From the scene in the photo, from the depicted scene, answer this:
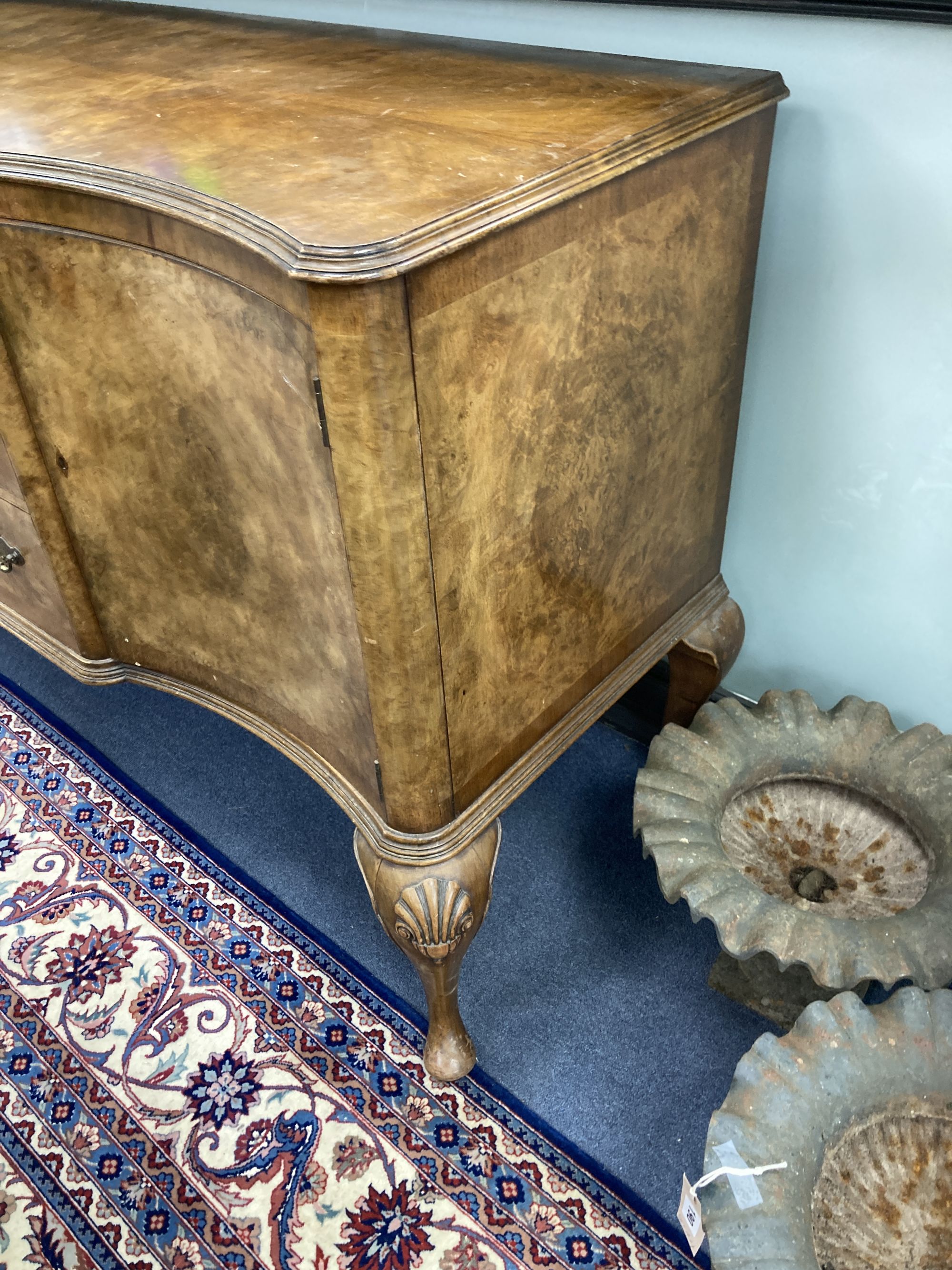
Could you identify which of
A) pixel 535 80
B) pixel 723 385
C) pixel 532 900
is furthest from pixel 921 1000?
pixel 535 80

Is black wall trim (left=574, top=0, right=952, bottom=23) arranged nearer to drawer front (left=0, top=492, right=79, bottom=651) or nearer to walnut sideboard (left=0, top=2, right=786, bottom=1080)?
walnut sideboard (left=0, top=2, right=786, bottom=1080)

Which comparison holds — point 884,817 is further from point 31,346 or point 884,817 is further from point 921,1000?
point 31,346

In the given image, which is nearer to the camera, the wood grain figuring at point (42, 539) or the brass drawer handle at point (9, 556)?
the wood grain figuring at point (42, 539)

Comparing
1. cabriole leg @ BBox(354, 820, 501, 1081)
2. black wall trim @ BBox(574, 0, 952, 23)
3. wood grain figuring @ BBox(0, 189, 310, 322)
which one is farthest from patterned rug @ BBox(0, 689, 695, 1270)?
black wall trim @ BBox(574, 0, 952, 23)

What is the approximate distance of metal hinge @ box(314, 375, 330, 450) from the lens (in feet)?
2.58

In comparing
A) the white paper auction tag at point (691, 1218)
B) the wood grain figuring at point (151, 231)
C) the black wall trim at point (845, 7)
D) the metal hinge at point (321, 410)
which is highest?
the black wall trim at point (845, 7)

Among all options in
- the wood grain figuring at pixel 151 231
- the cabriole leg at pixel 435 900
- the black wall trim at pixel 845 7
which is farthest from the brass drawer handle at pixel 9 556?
the black wall trim at pixel 845 7

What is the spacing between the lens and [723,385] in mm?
1179

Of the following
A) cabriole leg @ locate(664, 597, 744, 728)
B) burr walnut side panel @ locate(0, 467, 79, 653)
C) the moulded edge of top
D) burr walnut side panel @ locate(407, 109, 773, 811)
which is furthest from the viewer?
cabriole leg @ locate(664, 597, 744, 728)

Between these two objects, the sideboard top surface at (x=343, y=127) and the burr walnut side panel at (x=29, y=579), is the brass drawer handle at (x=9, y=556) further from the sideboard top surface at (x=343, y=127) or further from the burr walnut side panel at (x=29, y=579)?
the sideboard top surface at (x=343, y=127)

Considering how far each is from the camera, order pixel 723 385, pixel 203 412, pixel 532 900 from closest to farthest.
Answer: pixel 203 412 → pixel 723 385 → pixel 532 900

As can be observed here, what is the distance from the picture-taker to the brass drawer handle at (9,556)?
124 cm

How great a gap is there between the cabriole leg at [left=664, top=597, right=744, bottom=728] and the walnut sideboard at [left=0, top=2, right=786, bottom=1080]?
0.36ft

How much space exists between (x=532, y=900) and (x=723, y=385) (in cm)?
73
